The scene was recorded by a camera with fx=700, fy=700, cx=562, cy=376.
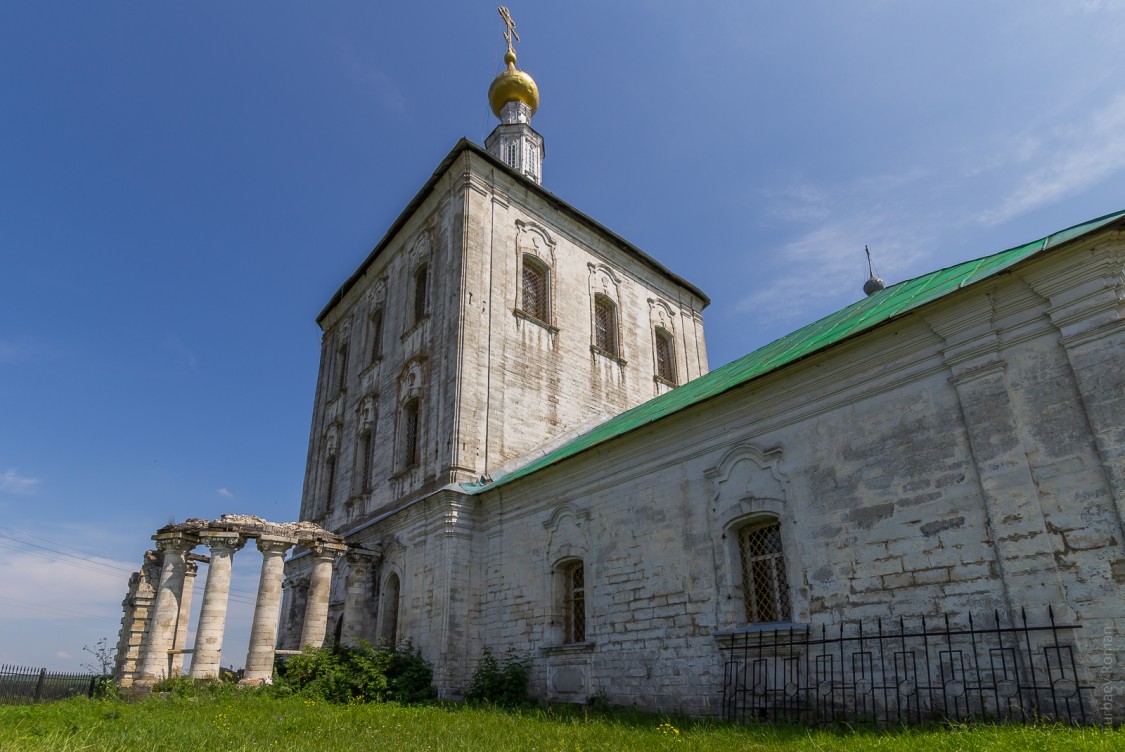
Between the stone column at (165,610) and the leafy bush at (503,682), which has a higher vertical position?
the stone column at (165,610)

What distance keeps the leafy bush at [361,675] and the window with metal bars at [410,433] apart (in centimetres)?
455

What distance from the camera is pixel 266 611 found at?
1388 centimetres

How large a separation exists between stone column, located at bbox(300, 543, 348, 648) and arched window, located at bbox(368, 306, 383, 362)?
6.79 meters

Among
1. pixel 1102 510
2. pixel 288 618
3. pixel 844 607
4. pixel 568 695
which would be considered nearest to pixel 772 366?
pixel 844 607

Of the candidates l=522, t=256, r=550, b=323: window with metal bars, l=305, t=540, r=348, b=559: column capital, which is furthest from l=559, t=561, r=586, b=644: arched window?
l=522, t=256, r=550, b=323: window with metal bars

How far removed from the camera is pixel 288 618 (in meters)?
19.1

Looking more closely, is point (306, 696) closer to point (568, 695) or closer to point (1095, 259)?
point (568, 695)

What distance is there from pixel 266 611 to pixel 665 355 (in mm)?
13384

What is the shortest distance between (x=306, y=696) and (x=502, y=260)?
10.8 meters

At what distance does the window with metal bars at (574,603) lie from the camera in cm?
1230

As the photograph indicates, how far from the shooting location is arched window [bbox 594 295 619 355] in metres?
20.2

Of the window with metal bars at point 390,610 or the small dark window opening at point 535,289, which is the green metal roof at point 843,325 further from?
the small dark window opening at point 535,289

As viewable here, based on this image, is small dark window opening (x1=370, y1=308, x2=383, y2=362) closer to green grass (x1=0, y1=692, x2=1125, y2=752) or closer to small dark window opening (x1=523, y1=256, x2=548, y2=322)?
small dark window opening (x1=523, y1=256, x2=548, y2=322)

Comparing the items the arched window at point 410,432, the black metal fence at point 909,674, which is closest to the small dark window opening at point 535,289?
the arched window at point 410,432
